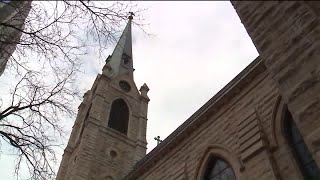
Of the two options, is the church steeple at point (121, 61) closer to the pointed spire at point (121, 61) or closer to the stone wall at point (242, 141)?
the pointed spire at point (121, 61)

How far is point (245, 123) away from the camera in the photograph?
1018cm

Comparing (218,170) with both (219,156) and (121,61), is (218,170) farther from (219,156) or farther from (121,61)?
(121,61)

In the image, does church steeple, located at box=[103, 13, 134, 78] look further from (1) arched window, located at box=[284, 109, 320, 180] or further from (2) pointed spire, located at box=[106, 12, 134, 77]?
(1) arched window, located at box=[284, 109, 320, 180]

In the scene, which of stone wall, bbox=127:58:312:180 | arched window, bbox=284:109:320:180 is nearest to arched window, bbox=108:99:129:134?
stone wall, bbox=127:58:312:180

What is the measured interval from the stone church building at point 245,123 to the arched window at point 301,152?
0.08 feet

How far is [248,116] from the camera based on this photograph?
10188mm

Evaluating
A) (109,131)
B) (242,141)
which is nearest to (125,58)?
(109,131)

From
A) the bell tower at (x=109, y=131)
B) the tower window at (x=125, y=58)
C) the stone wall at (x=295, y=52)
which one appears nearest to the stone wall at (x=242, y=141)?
the stone wall at (x=295, y=52)

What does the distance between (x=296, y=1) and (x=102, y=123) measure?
72.6 ft

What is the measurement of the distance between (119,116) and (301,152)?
786 inches

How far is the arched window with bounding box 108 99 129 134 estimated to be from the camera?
26.1m

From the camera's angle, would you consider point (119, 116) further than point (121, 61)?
No

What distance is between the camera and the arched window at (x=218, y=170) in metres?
10.5

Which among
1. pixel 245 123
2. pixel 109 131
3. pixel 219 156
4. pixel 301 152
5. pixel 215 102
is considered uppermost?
pixel 109 131
